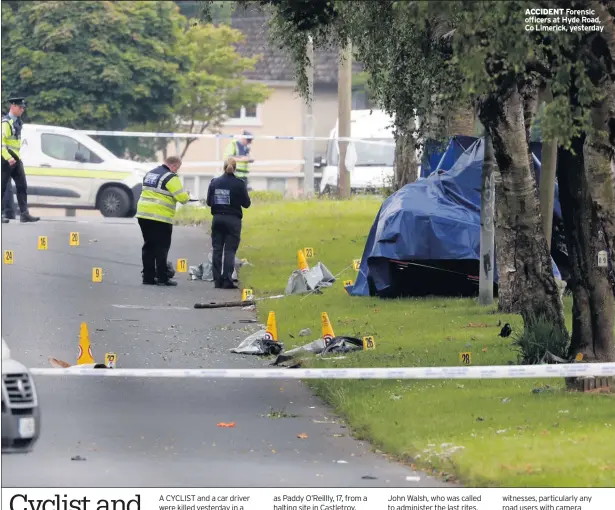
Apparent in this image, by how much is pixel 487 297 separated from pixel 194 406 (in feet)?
21.5

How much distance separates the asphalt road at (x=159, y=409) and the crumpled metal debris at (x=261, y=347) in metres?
0.17

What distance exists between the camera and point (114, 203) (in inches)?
1211

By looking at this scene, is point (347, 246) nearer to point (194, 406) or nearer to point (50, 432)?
point (194, 406)

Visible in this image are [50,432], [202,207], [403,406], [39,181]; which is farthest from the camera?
[202,207]

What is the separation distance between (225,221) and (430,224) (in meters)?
3.18

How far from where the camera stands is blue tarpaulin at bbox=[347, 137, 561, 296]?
19.4 metres

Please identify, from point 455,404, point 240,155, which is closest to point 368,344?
point 455,404

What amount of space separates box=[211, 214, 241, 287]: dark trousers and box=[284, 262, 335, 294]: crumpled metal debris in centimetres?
86

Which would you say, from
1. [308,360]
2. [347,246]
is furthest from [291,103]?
[308,360]

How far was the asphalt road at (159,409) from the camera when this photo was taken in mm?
9969

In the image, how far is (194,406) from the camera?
1281 centimetres

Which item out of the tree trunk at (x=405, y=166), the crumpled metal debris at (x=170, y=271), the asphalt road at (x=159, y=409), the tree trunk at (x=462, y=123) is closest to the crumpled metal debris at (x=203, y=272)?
the asphalt road at (x=159, y=409)

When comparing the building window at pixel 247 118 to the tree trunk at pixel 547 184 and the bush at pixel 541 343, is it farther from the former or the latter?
the bush at pixel 541 343

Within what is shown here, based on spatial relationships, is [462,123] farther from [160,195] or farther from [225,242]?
[160,195]
